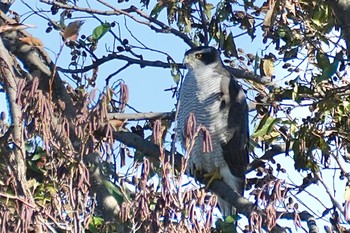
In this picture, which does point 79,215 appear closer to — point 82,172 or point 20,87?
point 82,172

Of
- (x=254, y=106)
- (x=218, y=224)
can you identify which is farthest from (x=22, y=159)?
(x=254, y=106)

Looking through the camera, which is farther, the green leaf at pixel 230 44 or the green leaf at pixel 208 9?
the green leaf at pixel 208 9

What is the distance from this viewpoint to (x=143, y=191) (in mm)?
3529

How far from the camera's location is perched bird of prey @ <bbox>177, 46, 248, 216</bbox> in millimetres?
6711

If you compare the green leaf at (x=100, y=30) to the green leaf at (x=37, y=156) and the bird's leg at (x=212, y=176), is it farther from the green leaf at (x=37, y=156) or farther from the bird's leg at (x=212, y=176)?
the bird's leg at (x=212, y=176)

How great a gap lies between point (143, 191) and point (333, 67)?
67.8 inches

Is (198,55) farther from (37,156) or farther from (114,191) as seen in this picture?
(114,191)

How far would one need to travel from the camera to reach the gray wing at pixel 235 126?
21.8 feet

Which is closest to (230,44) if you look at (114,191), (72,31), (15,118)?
(114,191)

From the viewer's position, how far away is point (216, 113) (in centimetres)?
689

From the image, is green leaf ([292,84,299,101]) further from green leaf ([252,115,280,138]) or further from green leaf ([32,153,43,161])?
green leaf ([32,153,43,161])

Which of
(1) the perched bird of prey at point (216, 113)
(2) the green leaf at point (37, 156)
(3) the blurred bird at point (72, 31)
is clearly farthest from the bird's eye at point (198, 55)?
(3) the blurred bird at point (72, 31)

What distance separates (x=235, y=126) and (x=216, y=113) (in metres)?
0.19

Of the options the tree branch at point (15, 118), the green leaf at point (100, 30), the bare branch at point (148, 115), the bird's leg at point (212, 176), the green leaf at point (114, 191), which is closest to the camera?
the tree branch at point (15, 118)
